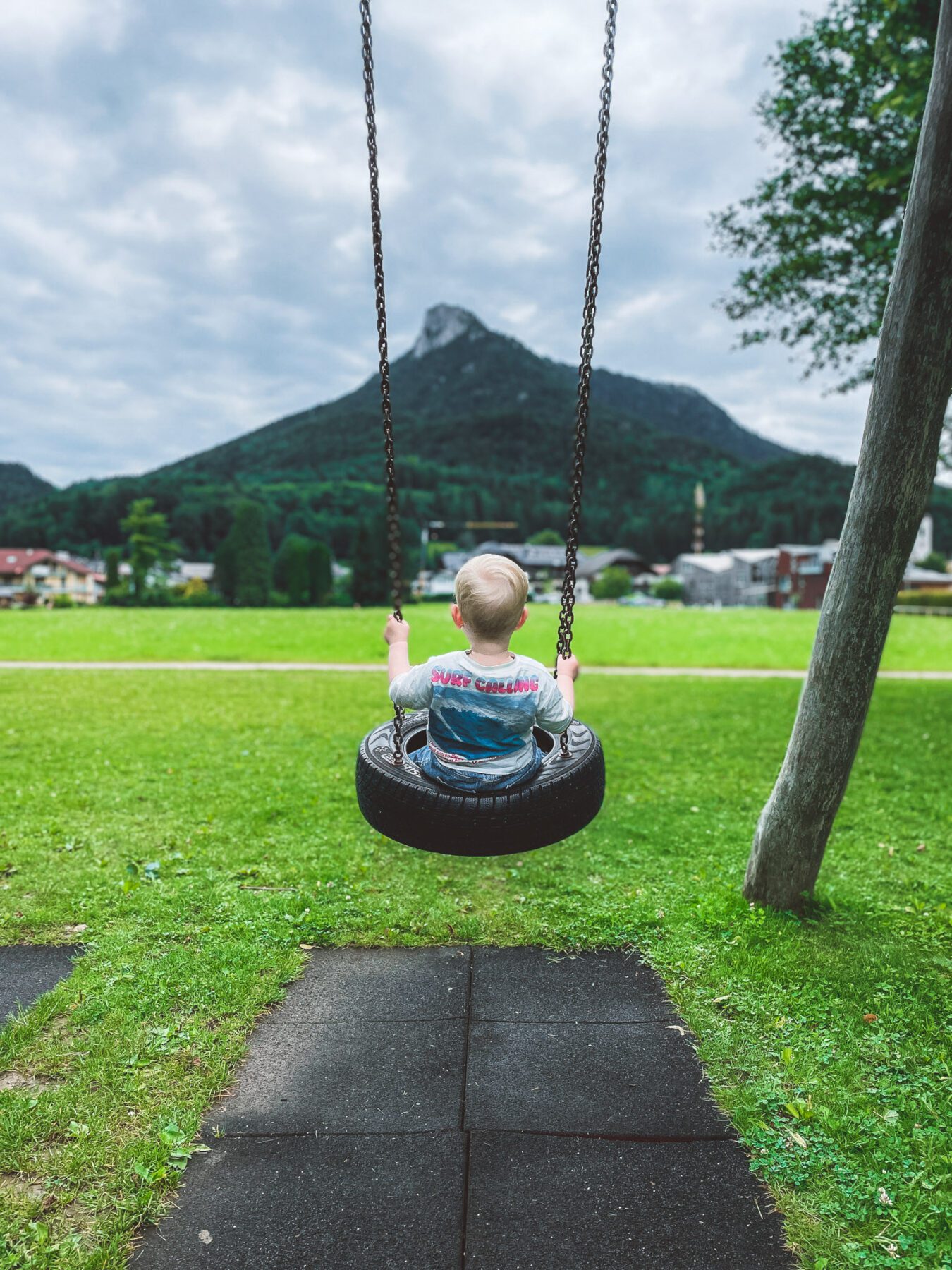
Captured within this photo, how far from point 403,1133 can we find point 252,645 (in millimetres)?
17771

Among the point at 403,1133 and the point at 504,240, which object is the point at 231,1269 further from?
the point at 504,240

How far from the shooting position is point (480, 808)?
291 cm

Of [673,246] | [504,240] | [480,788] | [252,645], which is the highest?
[504,240]

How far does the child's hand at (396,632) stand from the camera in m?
3.17

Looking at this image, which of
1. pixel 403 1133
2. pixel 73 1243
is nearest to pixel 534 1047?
pixel 403 1133

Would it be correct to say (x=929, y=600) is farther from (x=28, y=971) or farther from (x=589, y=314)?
(x=28, y=971)

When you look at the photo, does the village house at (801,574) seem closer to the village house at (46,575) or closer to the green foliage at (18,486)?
the village house at (46,575)

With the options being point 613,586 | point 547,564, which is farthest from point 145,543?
point 547,564

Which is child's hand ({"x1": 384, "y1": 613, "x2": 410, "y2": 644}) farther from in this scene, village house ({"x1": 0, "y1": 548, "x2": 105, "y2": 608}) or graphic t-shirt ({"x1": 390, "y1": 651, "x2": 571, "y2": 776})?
village house ({"x1": 0, "y1": 548, "x2": 105, "y2": 608})

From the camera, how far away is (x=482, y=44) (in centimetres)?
441

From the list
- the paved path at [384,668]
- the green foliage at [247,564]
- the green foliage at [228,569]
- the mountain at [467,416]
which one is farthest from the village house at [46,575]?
the paved path at [384,668]

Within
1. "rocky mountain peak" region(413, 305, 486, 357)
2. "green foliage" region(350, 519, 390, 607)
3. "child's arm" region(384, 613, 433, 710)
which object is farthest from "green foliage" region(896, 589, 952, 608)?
"rocky mountain peak" region(413, 305, 486, 357)

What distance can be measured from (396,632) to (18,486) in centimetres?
8772

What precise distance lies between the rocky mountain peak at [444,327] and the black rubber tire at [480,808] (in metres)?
118
